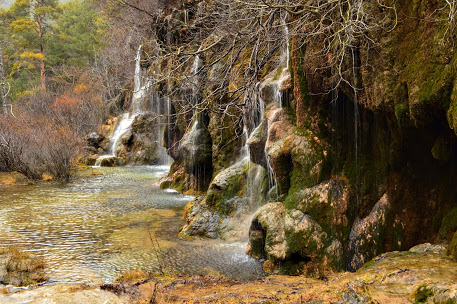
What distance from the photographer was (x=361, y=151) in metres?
5.26

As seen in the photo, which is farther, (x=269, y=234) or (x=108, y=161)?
(x=108, y=161)

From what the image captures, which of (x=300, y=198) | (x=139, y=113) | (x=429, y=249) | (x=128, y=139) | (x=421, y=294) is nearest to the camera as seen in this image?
(x=421, y=294)

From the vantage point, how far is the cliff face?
12.9ft

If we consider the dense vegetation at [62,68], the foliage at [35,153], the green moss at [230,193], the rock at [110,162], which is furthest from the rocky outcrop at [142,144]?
the green moss at [230,193]

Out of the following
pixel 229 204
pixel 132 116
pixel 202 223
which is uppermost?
pixel 132 116

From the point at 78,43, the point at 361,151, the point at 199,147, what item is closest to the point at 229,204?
the point at 199,147

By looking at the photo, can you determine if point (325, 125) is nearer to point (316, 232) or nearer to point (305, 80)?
point (305, 80)

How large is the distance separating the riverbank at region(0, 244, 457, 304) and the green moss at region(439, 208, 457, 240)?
10.9 inches

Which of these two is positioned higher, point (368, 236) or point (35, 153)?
point (35, 153)

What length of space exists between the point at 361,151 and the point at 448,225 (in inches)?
61.7

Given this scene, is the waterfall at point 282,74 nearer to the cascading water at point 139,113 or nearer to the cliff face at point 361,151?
the cliff face at point 361,151

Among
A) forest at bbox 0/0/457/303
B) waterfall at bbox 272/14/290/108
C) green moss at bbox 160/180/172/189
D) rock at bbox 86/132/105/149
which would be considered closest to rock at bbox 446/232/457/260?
forest at bbox 0/0/457/303

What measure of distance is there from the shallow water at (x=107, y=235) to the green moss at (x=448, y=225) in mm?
2673

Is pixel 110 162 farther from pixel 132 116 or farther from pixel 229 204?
pixel 229 204
